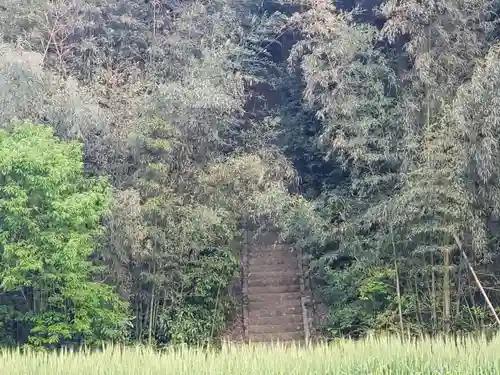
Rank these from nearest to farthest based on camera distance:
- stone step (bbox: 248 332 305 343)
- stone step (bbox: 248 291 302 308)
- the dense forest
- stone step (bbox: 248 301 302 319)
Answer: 1. the dense forest
2. stone step (bbox: 248 332 305 343)
3. stone step (bbox: 248 301 302 319)
4. stone step (bbox: 248 291 302 308)

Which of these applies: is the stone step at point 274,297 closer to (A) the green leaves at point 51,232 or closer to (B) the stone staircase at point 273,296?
(B) the stone staircase at point 273,296

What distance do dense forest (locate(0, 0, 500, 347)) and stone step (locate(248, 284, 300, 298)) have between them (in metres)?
0.63

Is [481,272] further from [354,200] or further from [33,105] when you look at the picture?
[33,105]

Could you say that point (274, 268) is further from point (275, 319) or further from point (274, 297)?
point (275, 319)

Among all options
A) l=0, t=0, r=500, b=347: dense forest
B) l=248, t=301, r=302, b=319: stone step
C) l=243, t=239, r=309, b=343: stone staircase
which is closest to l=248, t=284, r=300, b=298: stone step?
l=243, t=239, r=309, b=343: stone staircase

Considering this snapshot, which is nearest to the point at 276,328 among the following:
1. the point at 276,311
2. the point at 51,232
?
the point at 276,311

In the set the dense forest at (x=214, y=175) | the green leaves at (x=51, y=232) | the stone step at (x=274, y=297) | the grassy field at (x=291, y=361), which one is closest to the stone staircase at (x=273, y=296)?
the stone step at (x=274, y=297)

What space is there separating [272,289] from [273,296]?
199 millimetres

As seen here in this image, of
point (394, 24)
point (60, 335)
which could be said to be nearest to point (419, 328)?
point (394, 24)

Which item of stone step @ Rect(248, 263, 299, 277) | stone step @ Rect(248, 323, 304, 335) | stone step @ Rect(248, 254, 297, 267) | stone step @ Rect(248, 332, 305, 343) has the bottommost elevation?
stone step @ Rect(248, 332, 305, 343)

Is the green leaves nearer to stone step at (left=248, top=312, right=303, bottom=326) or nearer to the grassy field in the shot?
the grassy field

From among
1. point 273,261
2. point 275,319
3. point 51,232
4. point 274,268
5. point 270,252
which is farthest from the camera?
point 270,252

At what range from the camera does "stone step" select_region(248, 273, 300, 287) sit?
1348cm

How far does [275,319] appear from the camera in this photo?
12.6 meters
